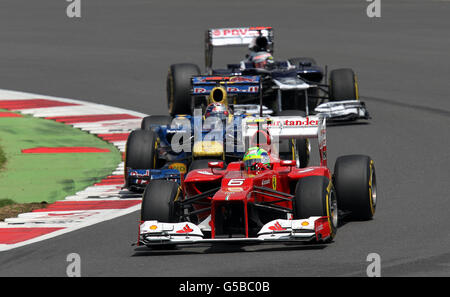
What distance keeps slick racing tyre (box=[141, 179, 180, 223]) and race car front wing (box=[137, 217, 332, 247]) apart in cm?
16

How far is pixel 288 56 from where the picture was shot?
29.7m

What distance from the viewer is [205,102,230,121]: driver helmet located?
54.5ft

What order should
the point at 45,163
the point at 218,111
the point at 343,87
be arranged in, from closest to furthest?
the point at 218,111
the point at 45,163
the point at 343,87

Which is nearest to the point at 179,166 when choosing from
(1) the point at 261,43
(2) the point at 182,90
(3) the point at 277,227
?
(3) the point at 277,227

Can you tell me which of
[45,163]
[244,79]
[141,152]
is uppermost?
[244,79]

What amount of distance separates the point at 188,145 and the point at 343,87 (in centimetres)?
601

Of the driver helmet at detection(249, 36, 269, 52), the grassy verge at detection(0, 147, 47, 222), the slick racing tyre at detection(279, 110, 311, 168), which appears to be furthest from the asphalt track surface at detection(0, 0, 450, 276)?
the driver helmet at detection(249, 36, 269, 52)

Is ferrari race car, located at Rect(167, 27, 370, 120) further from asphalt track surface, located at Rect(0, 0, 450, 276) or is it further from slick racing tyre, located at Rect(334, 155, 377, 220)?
slick racing tyre, located at Rect(334, 155, 377, 220)

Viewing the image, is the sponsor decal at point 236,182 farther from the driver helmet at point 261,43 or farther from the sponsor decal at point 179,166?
the driver helmet at point 261,43

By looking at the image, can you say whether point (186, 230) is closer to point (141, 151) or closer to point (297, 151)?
point (141, 151)

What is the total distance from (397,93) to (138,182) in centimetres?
1042

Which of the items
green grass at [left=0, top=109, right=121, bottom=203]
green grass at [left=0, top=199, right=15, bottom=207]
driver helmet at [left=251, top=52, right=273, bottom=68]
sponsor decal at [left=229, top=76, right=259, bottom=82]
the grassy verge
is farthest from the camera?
driver helmet at [left=251, top=52, right=273, bottom=68]
